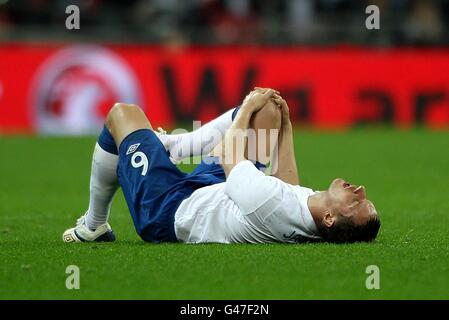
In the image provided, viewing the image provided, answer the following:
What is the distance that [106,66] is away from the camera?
18.8 meters

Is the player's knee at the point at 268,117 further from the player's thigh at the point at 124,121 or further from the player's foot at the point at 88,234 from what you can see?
the player's foot at the point at 88,234

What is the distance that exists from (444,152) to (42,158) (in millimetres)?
6080

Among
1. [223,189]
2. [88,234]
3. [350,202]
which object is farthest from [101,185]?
[350,202]

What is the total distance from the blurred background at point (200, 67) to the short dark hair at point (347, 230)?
40.1 ft

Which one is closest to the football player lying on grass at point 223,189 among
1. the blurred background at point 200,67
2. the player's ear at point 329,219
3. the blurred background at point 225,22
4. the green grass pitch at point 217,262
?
the player's ear at point 329,219

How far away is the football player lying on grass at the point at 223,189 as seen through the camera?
21.1 feet

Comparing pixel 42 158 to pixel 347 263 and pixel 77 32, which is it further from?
pixel 347 263

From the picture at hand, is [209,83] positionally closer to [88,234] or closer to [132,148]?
[88,234]

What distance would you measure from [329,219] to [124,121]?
1.56 m

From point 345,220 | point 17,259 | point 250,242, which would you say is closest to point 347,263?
point 345,220

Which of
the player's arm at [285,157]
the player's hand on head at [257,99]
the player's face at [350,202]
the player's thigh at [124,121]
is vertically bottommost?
the player's face at [350,202]

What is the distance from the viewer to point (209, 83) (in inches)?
752

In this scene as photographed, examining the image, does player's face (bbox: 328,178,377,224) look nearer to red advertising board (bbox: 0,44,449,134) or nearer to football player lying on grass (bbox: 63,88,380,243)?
football player lying on grass (bbox: 63,88,380,243)

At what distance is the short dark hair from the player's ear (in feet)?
0.09
